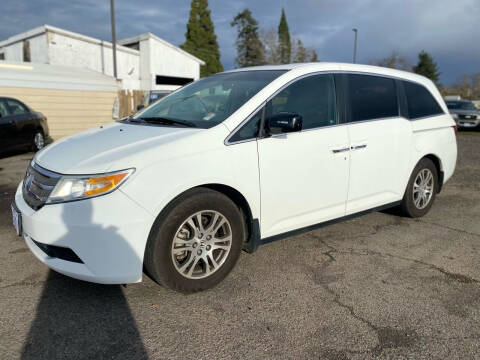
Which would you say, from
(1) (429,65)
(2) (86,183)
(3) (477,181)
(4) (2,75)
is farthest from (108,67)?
(1) (429,65)

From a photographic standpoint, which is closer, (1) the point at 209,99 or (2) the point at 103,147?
(2) the point at 103,147

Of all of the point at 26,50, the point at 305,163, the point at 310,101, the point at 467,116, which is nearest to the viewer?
the point at 305,163

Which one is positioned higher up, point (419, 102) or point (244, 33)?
point (244, 33)

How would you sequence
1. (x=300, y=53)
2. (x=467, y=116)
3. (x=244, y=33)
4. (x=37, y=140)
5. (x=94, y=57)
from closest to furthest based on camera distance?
1. (x=37, y=140)
2. (x=467, y=116)
3. (x=94, y=57)
4. (x=300, y=53)
5. (x=244, y=33)

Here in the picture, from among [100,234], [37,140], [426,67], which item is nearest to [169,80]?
[37,140]

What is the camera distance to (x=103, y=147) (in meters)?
2.90

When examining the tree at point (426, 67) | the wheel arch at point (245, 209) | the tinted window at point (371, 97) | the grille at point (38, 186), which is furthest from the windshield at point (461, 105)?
the tree at point (426, 67)

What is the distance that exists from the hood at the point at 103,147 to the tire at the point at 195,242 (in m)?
0.47

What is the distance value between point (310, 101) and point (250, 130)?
2.65 feet

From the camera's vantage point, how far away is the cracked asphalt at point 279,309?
7.73 ft

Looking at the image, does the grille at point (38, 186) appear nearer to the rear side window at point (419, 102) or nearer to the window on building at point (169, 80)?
the rear side window at point (419, 102)

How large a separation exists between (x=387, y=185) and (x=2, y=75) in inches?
518

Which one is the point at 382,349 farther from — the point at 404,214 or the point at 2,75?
the point at 2,75

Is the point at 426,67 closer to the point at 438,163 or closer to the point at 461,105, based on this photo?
the point at 461,105
